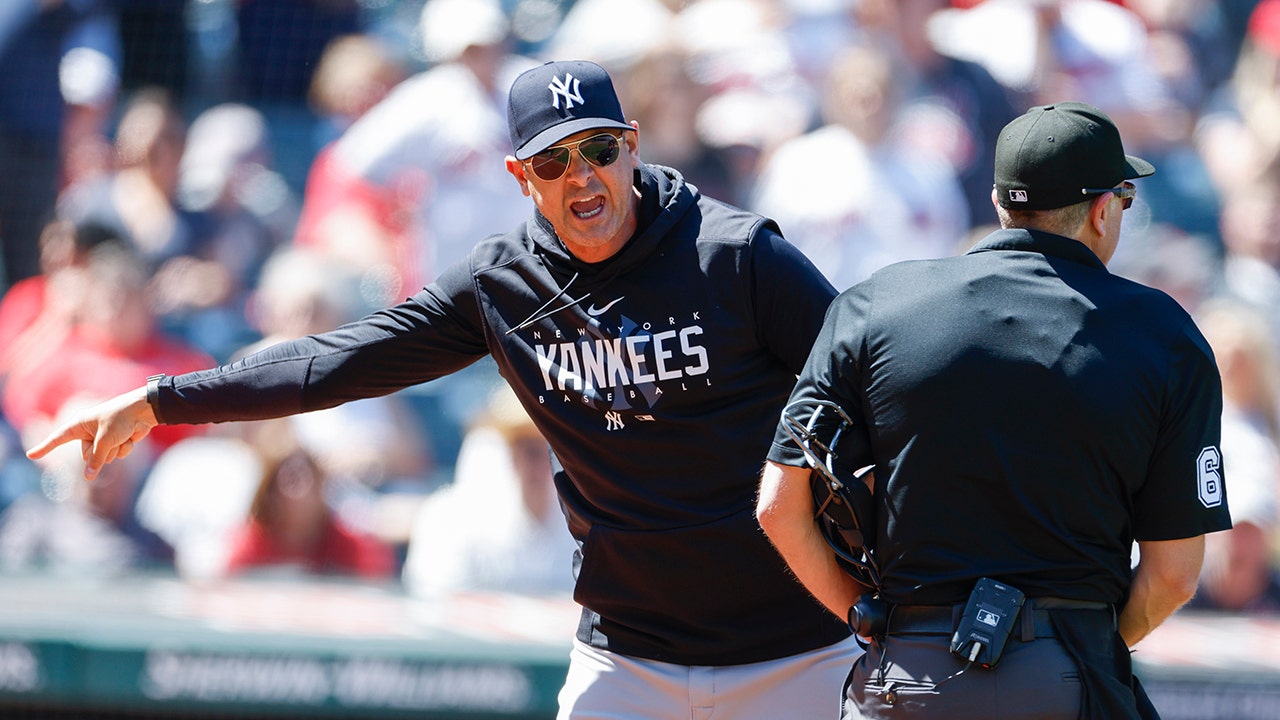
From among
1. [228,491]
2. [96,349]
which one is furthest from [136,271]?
→ [228,491]

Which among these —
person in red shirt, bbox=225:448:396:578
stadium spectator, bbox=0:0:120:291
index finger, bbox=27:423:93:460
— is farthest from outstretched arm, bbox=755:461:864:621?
stadium spectator, bbox=0:0:120:291

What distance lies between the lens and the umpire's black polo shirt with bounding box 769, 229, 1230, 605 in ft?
6.49

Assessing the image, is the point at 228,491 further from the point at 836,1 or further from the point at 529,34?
the point at 836,1

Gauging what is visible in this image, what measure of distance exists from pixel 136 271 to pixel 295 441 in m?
1.33

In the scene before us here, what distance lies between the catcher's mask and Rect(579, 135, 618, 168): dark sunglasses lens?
72 centimetres

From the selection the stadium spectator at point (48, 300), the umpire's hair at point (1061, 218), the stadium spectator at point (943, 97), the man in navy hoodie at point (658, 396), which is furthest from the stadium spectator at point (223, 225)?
the umpire's hair at point (1061, 218)

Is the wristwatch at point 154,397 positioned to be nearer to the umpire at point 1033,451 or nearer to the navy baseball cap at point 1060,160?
the umpire at point 1033,451

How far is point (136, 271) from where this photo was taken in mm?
6617

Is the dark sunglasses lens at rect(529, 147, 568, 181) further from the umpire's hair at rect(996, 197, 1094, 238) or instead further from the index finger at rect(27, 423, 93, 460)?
the index finger at rect(27, 423, 93, 460)

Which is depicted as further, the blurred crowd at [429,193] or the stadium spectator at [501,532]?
the blurred crowd at [429,193]

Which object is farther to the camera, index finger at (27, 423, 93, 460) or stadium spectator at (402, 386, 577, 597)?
stadium spectator at (402, 386, 577, 597)

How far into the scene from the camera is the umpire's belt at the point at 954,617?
197 cm

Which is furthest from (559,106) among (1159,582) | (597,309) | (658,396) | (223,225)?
(223,225)

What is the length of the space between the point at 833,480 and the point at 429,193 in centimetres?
494
